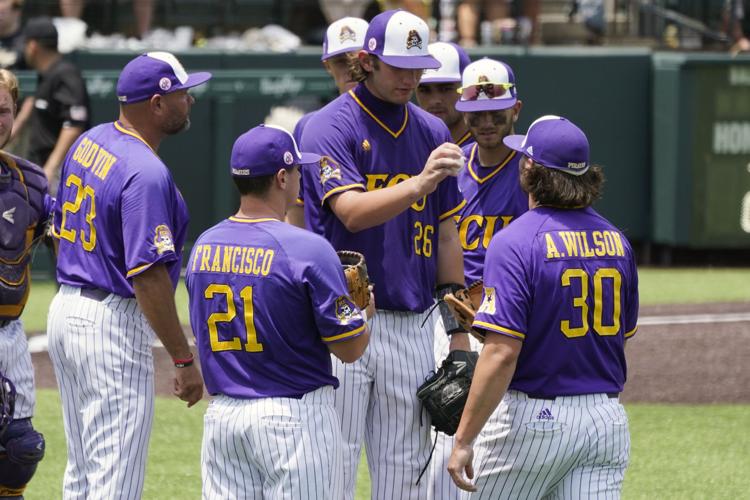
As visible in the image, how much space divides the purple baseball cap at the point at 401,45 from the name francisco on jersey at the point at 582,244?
1016mm

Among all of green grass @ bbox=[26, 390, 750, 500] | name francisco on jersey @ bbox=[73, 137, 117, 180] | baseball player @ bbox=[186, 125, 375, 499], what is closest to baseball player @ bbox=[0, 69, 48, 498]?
name francisco on jersey @ bbox=[73, 137, 117, 180]

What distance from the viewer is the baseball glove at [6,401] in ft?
17.2

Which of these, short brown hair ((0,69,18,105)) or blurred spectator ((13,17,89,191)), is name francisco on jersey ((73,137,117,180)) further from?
blurred spectator ((13,17,89,191))

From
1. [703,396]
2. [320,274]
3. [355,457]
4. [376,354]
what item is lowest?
[703,396]

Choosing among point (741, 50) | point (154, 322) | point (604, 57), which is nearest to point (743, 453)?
point (154, 322)

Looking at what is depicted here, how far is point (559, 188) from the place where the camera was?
178 inches

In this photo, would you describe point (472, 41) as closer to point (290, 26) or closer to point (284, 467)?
point (290, 26)

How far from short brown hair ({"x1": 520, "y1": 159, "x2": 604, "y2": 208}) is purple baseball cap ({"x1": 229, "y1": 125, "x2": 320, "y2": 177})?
2.66 ft

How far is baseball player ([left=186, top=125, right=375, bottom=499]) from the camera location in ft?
14.4

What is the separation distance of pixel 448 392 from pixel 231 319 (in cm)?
95

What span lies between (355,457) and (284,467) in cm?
81

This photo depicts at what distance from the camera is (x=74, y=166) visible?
529cm

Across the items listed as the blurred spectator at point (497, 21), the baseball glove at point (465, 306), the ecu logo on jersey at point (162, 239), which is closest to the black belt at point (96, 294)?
the ecu logo on jersey at point (162, 239)

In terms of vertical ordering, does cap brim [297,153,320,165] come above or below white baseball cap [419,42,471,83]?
below
